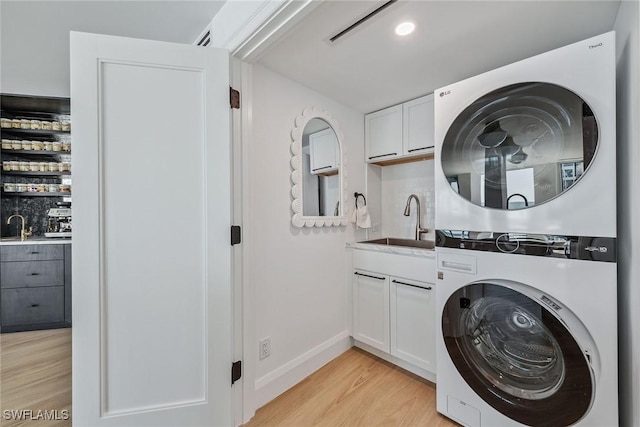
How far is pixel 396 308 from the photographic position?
1939 mm

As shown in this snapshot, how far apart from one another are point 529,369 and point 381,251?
1.05 meters

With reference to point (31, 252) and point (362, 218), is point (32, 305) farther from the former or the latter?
point (362, 218)

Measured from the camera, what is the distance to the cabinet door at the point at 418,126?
208 cm

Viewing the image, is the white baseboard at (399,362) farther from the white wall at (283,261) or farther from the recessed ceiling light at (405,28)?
the recessed ceiling light at (405,28)

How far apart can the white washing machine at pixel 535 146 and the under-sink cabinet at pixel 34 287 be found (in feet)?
11.7

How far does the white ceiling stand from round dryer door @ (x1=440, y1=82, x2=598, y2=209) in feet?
1.27

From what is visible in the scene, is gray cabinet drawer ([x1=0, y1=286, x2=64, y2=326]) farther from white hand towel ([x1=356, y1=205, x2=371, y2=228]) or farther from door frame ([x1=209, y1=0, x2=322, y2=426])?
white hand towel ([x1=356, y1=205, x2=371, y2=228])

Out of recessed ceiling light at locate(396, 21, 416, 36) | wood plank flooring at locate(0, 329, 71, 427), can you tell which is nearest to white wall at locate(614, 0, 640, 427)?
recessed ceiling light at locate(396, 21, 416, 36)

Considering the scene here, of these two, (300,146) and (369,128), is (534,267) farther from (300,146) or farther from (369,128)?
(369,128)

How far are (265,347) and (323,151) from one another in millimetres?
1463

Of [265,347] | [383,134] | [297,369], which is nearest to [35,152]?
[265,347]

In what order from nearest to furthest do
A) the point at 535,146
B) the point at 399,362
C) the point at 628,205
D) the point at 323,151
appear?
the point at 628,205 < the point at 535,146 < the point at 399,362 < the point at 323,151

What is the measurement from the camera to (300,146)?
1870 mm
